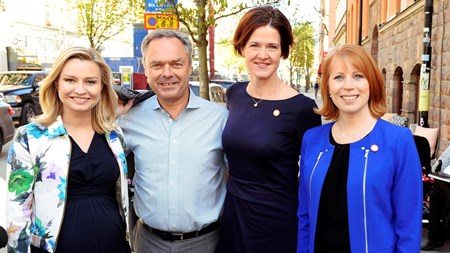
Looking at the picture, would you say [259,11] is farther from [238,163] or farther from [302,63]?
[302,63]

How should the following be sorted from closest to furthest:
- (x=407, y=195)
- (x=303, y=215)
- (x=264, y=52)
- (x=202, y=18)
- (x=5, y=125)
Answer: (x=407, y=195) → (x=303, y=215) → (x=264, y=52) → (x=202, y=18) → (x=5, y=125)

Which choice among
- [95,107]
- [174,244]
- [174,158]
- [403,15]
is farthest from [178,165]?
[403,15]

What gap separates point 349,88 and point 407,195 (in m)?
0.56

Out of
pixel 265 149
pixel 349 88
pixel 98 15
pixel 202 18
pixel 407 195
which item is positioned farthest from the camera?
pixel 98 15

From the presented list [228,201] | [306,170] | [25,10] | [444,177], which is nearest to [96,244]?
[228,201]

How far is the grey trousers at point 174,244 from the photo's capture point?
9.11 feet

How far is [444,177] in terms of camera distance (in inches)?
190

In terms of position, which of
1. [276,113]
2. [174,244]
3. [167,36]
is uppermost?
[167,36]

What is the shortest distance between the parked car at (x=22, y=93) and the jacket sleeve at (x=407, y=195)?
13987mm

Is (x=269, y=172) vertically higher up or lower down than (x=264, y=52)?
lower down

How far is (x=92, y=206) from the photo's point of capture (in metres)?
2.46

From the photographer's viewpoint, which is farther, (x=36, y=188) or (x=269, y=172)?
(x=269, y=172)

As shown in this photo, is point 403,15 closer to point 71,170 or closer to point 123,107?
point 123,107

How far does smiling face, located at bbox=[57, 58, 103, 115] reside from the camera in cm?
250
